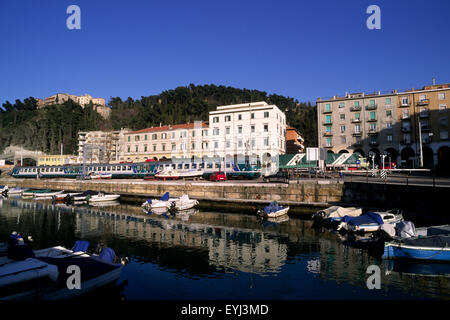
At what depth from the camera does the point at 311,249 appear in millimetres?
15195

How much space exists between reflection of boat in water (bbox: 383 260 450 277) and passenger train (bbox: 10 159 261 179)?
27.3 meters

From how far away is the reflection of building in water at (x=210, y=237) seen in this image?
13.4m

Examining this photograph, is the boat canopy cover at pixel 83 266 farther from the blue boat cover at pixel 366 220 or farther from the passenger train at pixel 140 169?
the passenger train at pixel 140 169

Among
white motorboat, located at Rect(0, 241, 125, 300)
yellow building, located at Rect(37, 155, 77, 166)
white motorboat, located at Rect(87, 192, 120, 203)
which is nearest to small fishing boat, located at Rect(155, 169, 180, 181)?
white motorboat, located at Rect(87, 192, 120, 203)

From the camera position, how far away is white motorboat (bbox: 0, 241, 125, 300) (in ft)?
24.6

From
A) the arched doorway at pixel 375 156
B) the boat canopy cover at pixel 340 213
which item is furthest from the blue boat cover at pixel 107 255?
the arched doorway at pixel 375 156

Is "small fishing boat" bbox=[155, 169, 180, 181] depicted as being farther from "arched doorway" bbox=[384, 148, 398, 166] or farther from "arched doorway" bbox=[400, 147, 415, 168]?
"arched doorway" bbox=[400, 147, 415, 168]

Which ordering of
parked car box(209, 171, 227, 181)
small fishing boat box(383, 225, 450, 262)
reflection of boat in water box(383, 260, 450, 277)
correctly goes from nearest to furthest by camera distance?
reflection of boat in water box(383, 260, 450, 277) < small fishing boat box(383, 225, 450, 262) < parked car box(209, 171, 227, 181)

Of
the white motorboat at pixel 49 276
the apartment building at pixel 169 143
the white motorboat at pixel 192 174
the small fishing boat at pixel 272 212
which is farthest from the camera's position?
the apartment building at pixel 169 143

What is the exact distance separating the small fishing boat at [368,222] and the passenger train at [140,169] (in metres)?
21.1

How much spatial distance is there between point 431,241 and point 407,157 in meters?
45.1

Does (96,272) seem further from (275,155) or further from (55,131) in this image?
(55,131)

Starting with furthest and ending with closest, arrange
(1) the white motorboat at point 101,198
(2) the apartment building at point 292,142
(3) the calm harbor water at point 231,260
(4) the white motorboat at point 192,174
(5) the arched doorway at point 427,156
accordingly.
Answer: (2) the apartment building at point 292,142, (5) the arched doorway at point 427,156, (4) the white motorboat at point 192,174, (1) the white motorboat at point 101,198, (3) the calm harbor water at point 231,260
